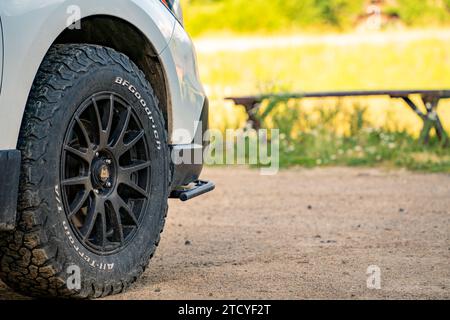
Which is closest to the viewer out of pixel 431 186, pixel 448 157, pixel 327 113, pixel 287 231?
pixel 287 231

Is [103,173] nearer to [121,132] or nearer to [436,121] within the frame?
[121,132]

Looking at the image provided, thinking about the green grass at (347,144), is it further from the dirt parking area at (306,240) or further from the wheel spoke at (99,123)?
the wheel spoke at (99,123)

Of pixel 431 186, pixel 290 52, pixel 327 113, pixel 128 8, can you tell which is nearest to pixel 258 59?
pixel 290 52

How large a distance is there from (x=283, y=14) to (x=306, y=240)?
1826 inches

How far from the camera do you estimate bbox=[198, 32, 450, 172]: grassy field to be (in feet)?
36.5

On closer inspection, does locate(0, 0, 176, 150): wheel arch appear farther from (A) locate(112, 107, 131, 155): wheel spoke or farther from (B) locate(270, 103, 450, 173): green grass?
(B) locate(270, 103, 450, 173): green grass

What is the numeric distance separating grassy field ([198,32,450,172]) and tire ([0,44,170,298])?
617 centimetres

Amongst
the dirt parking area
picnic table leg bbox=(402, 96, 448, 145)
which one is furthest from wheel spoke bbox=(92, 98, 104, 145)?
picnic table leg bbox=(402, 96, 448, 145)

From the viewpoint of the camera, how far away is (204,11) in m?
50.7

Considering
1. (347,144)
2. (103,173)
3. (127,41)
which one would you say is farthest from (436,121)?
(103,173)

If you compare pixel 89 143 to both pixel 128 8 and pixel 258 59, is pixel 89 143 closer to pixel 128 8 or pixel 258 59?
pixel 128 8

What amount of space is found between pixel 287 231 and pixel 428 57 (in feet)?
72.5
